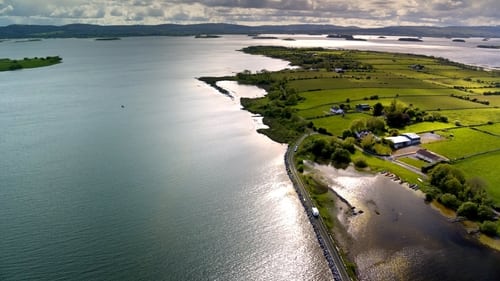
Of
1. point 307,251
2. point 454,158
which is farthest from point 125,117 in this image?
point 454,158

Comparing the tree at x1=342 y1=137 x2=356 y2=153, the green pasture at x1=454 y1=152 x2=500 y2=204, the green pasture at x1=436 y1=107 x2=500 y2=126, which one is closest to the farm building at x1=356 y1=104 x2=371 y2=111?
the green pasture at x1=436 y1=107 x2=500 y2=126

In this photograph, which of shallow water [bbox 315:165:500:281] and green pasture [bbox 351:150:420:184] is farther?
green pasture [bbox 351:150:420:184]

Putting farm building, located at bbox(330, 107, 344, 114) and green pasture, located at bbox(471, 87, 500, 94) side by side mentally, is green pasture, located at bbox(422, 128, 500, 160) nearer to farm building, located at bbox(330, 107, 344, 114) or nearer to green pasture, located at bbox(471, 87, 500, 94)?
farm building, located at bbox(330, 107, 344, 114)

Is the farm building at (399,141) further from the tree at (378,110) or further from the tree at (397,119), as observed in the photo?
the tree at (378,110)

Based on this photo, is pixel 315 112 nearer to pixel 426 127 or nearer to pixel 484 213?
pixel 426 127

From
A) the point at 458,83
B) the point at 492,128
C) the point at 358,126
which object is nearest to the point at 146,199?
the point at 358,126

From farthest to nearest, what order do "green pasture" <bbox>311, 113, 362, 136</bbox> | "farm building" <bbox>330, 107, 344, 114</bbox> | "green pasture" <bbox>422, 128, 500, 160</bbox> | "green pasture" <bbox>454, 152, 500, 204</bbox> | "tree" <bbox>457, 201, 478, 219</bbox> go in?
"farm building" <bbox>330, 107, 344, 114</bbox> → "green pasture" <bbox>311, 113, 362, 136</bbox> → "green pasture" <bbox>422, 128, 500, 160</bbox> → "green pasture" <bbox>454, 152, 500, 204</bbox> → "tree" <bbox>457, 201, 478, 219</bbox>

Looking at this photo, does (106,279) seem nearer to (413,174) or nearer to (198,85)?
(413,174)
